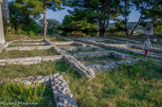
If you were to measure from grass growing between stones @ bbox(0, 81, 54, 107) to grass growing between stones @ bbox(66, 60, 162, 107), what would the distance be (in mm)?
646

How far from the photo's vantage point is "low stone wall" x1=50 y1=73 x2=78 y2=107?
2513 mm

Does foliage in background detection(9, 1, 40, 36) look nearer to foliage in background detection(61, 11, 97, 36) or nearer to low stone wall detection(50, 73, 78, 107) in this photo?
foliage in background detection(61, 11, 97, 36)

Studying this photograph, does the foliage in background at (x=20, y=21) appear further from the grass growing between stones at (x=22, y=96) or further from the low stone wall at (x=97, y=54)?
the grass growing between stones at (x=22, y=96)

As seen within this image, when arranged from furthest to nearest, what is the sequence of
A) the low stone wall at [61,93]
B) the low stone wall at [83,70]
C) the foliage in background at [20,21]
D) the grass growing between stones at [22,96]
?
the foliage in background at [20,21] → the low stone wall at [83,70] → the grass growing between stones at [22,96] → the low stone wall at [61,93]

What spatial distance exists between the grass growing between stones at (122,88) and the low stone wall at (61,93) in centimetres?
19

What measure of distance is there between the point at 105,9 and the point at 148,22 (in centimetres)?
595

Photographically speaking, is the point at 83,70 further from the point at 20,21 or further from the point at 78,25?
the point at 20,21

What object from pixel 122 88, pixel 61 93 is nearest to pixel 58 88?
pixel 61 93

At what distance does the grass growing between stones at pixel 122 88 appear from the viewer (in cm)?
282

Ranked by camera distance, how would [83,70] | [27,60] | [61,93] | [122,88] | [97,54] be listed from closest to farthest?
[61,93] → [122,88] → [83,70] → [27,60] → [97,54]

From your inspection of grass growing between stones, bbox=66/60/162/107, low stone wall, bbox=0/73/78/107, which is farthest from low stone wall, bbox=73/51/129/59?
low stone wall, bbox=0/73/78/107

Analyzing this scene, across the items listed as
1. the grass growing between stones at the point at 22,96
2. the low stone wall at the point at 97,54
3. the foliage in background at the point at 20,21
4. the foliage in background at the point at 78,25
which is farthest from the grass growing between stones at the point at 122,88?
the foliage in background at the point at 20,21

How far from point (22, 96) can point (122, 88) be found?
2541mm

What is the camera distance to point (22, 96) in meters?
2.91
